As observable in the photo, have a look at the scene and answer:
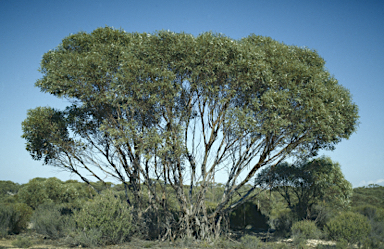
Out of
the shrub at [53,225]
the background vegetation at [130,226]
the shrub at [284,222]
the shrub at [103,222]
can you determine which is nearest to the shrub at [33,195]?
the background vegetation at [130,226]

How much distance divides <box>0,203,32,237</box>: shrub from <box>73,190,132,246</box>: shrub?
498cm

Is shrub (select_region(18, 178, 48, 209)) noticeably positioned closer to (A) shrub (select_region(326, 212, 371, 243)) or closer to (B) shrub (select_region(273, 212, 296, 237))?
(B) shrub (select_region(273, 212, 296, 237))

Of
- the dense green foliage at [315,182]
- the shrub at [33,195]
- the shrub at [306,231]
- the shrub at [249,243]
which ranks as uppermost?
the dense green foliage at [315,182]

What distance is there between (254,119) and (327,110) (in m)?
3.06

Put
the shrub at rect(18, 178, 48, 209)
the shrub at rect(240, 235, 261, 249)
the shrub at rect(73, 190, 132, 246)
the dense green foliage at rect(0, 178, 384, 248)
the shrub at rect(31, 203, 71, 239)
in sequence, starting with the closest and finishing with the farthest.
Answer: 1. the shrub at rect(73, 190, 132, 246)
2. the dense green foliage at rect(0, 178, 384, 248)
3. the shrub at rect(240, 235, 261, 249)
4. the shrub at rect(31, 203, 71, 239)
5. the shrub at rect(18, 178, 48, 209)

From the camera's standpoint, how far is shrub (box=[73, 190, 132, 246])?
10.5 metres

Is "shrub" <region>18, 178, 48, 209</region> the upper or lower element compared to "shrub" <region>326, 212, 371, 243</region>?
upper

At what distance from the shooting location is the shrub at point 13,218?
523 inches

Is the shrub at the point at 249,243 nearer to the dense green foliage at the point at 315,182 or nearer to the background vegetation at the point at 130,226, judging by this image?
the background vegetation at the point at 130,226

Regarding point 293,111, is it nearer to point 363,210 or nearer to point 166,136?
point 166,136

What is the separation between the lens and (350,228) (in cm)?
1169

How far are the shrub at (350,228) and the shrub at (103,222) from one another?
369 inches

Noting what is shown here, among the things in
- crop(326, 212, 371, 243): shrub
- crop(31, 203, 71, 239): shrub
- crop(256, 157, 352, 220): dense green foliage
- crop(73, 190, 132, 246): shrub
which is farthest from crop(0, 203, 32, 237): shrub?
crop(326, 212, 371, 243): shrub

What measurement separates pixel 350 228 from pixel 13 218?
16734mm
